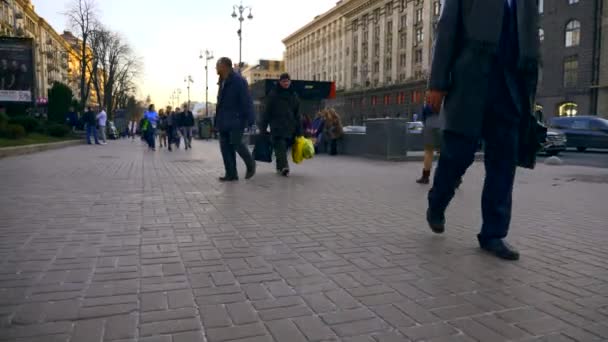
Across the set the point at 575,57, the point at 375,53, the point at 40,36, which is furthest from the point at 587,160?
the point at 40,36

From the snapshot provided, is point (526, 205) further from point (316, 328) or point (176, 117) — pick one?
point (176, 117)

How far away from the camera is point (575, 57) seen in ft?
139

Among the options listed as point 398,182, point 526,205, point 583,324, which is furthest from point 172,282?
point 398,182

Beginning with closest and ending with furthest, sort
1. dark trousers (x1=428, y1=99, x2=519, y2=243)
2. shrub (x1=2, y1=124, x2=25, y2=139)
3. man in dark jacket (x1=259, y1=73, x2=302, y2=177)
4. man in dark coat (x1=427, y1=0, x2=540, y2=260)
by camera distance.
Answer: man in dark coat (x1=427, y1=0, x2=540, y2=260) → dark trousers (x1=428, y1=99, x2=519, y2=243) → man in dark jacket (x1=259, y1=73, x2=302, y2=177) → shrub (x1=2, y1=124, x2=25, y2=139)

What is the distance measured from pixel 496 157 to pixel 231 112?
5.37 metres

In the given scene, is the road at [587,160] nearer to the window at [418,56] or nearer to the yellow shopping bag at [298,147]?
the yellow shopping bag at [298,147]

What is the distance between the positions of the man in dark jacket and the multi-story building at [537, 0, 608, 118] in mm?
36353

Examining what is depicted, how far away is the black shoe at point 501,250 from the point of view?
139 inches

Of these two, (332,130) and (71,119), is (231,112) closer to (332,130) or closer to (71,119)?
(332,130)

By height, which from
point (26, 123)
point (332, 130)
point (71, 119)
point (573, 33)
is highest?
point (573, 33)

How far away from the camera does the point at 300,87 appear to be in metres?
20.3

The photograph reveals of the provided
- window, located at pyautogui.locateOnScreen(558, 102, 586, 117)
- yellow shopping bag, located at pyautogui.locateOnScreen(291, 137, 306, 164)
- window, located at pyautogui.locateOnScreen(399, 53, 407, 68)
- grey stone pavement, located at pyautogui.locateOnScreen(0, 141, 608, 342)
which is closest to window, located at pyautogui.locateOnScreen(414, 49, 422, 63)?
window, located at pyautogui.locateOnScreen(399, 53, 407, 68)

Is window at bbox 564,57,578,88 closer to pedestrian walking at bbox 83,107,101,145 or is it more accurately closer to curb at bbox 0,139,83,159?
pedestrian walking at bbox 83,107,101,145

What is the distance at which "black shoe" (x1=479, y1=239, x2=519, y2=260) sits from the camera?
3.54 m
